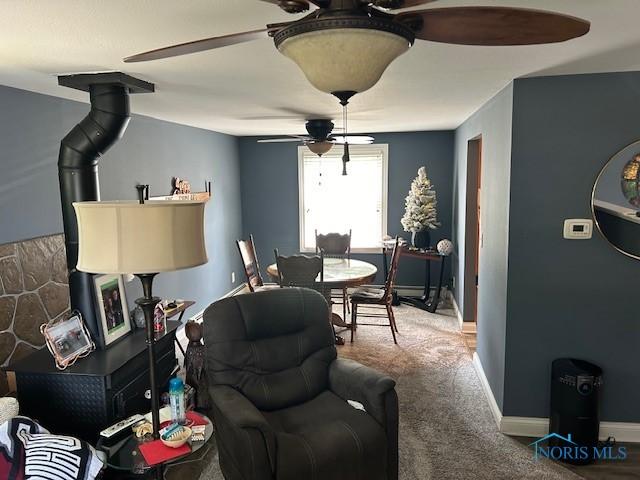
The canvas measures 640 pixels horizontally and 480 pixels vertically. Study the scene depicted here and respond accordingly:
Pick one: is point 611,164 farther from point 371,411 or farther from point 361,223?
point 361,223

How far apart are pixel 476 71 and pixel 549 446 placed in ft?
7.61

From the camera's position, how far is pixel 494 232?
340cm

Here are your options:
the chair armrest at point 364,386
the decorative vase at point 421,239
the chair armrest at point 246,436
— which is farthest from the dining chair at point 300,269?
the decorative vase at point 421,239

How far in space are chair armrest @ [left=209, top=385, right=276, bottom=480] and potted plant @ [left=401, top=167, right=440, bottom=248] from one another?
407 cm

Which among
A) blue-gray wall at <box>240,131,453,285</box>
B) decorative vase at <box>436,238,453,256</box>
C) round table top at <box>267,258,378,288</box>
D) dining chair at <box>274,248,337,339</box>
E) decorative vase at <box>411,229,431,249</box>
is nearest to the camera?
dining chair at <box>274,248,337,339</box>

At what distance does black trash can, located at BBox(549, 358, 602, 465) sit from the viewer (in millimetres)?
2775

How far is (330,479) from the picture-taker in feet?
6.82

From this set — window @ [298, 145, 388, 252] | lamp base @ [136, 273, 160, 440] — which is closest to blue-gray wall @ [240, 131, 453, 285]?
window @ [298, 145, 388, 252]

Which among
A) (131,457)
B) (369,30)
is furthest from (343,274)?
(369,30)

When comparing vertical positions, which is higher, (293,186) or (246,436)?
(293,186)

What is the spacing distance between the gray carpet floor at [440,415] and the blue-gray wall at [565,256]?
1.15ft

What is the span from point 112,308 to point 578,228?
2966 mm

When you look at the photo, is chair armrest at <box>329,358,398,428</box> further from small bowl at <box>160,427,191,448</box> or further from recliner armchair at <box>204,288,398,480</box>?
small bowl at <box>160,427,191,448</box>

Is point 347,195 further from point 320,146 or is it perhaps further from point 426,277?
point 320,146
